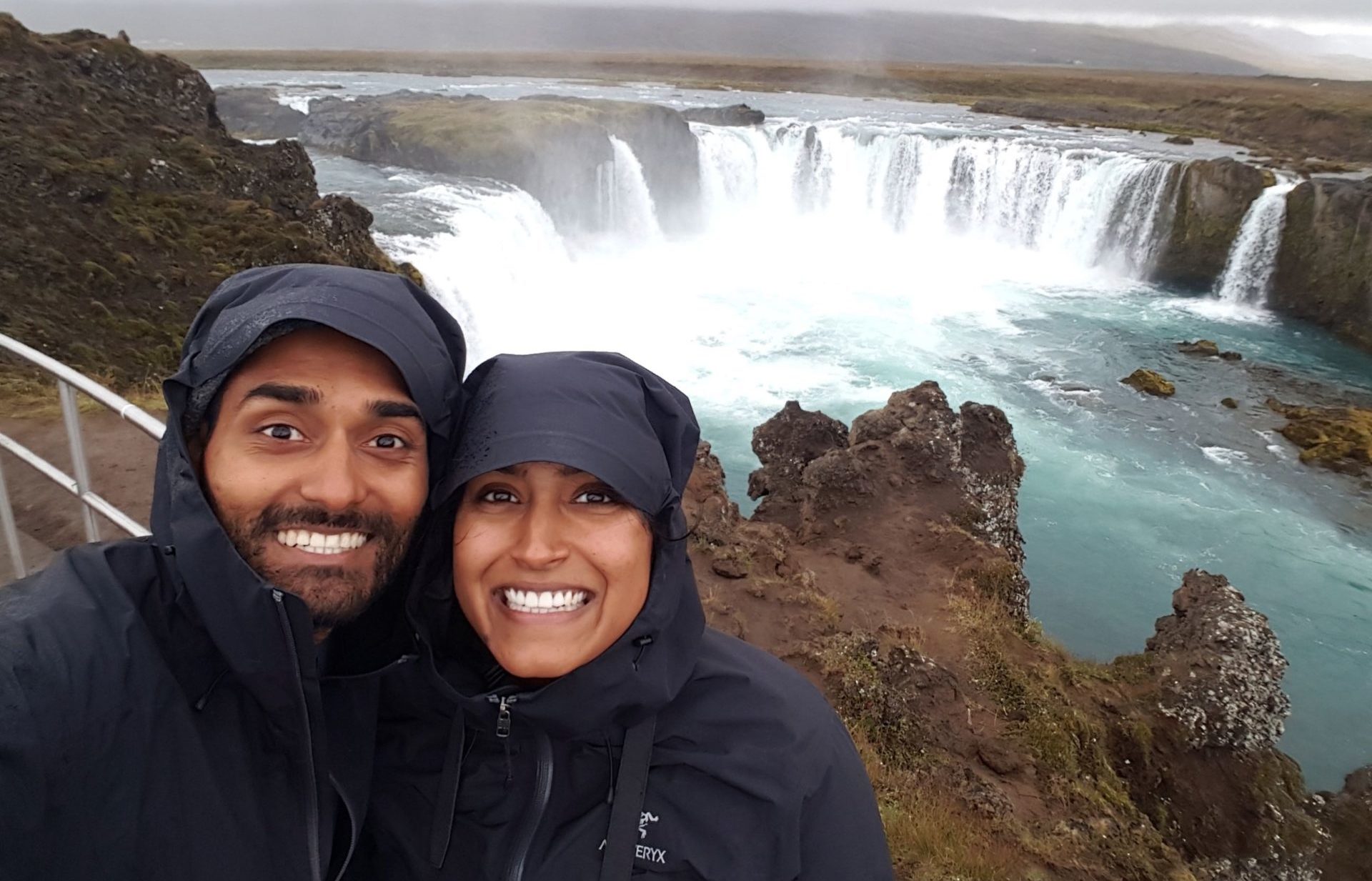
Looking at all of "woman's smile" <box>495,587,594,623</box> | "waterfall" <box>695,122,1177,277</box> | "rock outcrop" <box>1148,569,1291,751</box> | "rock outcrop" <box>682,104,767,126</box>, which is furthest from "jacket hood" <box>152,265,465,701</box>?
"rock outcrop" <box>682,104,767,126</box>

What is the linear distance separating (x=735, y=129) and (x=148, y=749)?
3282 cm

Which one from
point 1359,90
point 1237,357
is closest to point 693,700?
point 1237,357

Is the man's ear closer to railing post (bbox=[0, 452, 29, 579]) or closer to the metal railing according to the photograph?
the metal railing

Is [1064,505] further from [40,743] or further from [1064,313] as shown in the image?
[40,743]

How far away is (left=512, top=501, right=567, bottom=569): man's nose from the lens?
1561 mm

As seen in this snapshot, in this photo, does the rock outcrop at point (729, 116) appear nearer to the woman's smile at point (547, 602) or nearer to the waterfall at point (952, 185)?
the waterfall at point (952, 185)

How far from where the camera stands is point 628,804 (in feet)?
5.16

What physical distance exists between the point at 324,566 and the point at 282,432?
0.88ft

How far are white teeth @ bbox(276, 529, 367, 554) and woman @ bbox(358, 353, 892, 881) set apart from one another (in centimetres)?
20

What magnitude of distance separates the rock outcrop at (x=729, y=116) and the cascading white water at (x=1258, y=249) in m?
21.1

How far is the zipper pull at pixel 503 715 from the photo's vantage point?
5.22 ft

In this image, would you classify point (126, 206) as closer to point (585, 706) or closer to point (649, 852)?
point (585, 706)

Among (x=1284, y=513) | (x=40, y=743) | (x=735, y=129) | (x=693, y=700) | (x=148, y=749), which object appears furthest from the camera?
(x=735, y=129)

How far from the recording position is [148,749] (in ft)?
4.48
